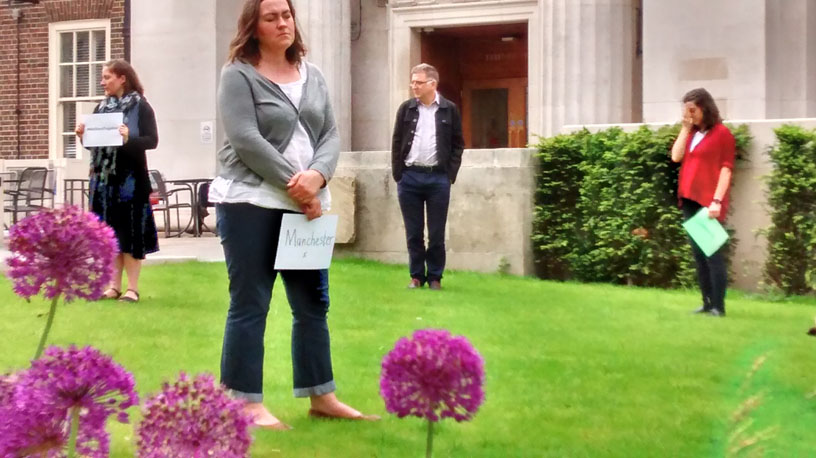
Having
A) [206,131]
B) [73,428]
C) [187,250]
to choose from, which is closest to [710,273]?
[73,428]

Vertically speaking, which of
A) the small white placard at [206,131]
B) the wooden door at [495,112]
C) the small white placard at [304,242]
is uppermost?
the wooden door at [495,112]

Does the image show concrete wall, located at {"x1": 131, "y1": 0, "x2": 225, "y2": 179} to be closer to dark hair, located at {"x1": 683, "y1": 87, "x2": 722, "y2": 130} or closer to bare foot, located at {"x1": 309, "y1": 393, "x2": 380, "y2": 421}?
dark hair, located at {"x1": 683, "y1": 87, "x2": 722, "y2": 130}

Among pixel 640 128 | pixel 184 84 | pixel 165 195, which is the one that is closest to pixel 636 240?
pixel 640 128

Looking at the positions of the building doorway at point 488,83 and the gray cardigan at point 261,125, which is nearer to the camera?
the gray cardigan at point 261,125

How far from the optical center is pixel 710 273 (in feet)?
26.2

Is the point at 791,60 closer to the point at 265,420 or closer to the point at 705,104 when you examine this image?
the point at 705,104

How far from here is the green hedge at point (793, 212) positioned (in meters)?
9.72

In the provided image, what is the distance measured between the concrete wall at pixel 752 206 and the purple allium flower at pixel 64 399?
9.36 m

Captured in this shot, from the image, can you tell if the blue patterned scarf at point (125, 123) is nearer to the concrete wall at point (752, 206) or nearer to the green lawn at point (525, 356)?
the green lawn at point (525, 356)

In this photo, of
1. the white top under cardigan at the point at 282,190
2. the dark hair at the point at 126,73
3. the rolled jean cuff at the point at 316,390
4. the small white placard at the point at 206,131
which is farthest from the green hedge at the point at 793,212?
the small white placard at the point at 206,131

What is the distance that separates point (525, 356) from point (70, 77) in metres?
17.5

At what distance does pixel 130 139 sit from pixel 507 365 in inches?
136

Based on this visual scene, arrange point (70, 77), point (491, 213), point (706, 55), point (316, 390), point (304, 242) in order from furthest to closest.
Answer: point (70, 77)
point (706, 55)
point (491, 213)
point (316, 390)
point (304, 242)

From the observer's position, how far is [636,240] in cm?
1059
